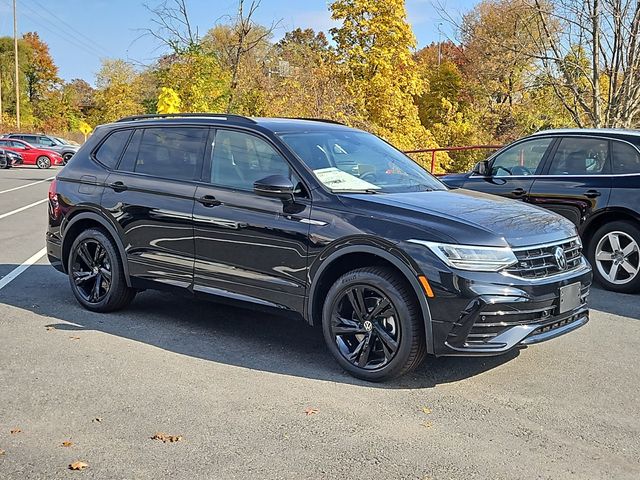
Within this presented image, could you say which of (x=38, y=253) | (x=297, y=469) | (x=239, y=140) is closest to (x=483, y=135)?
(x=38, y=253)

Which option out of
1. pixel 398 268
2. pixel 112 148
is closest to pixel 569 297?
pixel 398 268

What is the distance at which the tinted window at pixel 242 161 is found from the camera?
213 inches

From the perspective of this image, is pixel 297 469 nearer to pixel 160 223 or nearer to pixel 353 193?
pixel 353 193

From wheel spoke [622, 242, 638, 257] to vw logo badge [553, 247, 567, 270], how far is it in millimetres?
3173

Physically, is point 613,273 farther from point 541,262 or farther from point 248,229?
point 248,229

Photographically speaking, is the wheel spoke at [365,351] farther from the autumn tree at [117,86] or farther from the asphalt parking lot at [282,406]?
the autumn tree at [117,86]

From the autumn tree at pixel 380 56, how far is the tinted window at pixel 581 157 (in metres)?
20.3

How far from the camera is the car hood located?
450 cm

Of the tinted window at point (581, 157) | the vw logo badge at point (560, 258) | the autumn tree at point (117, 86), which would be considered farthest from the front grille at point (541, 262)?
the autumn tree at point (117, 86)

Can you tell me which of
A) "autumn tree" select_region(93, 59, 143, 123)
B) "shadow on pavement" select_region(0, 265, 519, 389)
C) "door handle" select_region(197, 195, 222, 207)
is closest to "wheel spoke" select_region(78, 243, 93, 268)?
"shadow on pavement" select_region(0, 265, 519, 389)

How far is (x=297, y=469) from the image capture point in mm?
3490

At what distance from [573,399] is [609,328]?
1.99 metres

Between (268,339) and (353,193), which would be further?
(268,339)

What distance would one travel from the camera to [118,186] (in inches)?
249
